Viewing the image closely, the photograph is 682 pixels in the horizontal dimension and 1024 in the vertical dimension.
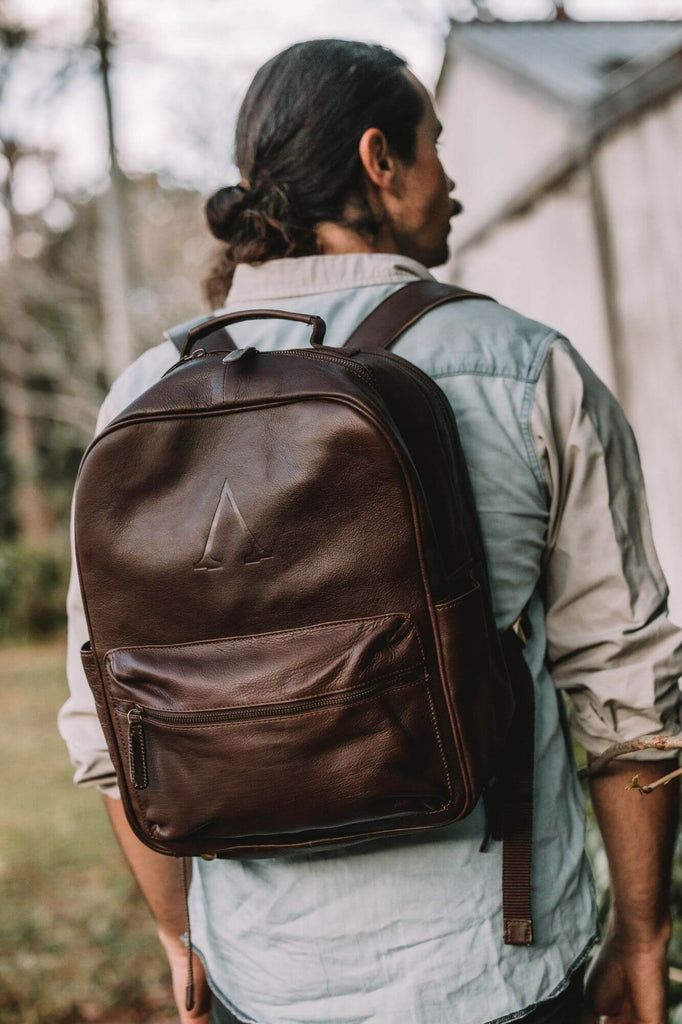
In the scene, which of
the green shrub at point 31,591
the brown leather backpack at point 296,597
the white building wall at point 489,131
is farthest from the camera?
the green shrub at point 31,591

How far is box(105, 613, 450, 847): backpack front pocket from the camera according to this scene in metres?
1.05

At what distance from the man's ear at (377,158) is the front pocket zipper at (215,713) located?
0.69 meters

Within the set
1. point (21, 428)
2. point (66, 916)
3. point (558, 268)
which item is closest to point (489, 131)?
point (558, 268)

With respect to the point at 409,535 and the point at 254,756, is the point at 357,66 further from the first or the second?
the point at 254,756

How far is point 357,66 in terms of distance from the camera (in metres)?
1.31

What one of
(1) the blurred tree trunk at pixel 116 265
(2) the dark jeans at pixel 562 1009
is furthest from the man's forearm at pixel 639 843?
(1) the blurred tree trunk at pixel 116 265

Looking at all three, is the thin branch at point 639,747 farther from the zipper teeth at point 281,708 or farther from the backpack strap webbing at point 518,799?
the zipper teeth at point 281,708

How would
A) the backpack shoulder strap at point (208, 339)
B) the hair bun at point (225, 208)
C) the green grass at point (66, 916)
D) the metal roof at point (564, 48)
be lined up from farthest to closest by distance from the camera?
the metal roof at point (564, 48), the green grass at point (66, 916), the hair bun at point (225, 208), the backpack shoulder strap at point (208, 339)

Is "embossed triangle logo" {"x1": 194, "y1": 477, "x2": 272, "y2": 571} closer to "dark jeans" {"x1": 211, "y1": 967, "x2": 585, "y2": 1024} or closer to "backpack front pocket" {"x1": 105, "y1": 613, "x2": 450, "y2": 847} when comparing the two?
"backpack front pocket" {"x1": 105, "y1": 613, "x2": 450, "y2": 847}

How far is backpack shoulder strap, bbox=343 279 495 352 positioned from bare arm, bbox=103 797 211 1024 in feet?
2.65

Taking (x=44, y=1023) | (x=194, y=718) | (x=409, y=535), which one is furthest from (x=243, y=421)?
(x=44, y=1023)

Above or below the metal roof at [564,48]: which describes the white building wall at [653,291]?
below

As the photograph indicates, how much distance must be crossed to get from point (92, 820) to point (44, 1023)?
2.06m

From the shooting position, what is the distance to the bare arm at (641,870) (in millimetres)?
1305
